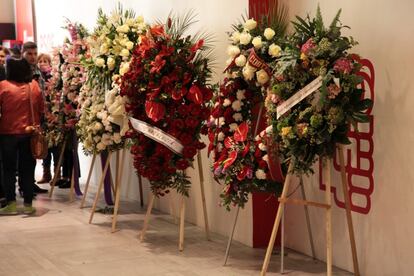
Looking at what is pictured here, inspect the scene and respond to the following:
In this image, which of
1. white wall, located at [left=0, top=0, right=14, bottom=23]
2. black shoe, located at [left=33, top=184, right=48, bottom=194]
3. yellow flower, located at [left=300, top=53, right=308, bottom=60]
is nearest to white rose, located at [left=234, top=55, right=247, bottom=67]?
yellow flower, located at [left=300, top=53, right=308, bottom=60]

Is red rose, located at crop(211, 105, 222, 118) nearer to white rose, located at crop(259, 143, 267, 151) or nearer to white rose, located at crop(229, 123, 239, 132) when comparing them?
white rose, located at crop(229, 123, 239, 132)

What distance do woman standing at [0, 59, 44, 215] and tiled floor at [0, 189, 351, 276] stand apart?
1.86 ft

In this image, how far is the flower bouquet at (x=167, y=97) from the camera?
226 inches

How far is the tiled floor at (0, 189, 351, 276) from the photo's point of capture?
545 cm

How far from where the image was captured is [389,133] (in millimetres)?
4824

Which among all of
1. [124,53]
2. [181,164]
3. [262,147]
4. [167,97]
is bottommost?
[181,164]

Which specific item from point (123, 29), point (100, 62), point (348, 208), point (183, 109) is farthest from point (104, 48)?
point (348, 208)

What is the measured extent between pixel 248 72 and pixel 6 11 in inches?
454

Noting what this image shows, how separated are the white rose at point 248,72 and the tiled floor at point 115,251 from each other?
142cm

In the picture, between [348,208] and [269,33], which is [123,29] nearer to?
[269,33]

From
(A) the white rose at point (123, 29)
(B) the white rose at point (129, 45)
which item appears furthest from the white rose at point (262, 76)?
(A) the white rose at point (123, 29)

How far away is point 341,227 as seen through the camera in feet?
17.4

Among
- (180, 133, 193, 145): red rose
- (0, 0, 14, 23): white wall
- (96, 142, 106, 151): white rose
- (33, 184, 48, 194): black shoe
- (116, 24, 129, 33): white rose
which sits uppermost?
(0, 0, 14, 23): white wall

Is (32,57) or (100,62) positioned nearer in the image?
(100,62)
